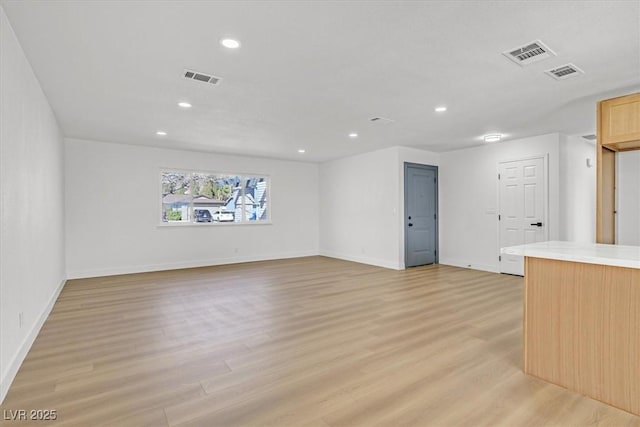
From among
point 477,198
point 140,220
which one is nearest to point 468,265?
point 477,198

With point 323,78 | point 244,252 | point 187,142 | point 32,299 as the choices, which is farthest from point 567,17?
point 244,252

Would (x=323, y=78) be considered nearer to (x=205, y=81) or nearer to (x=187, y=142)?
(x=205, y=81)

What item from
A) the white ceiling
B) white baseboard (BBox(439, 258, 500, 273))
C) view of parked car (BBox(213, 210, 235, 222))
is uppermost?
the white ceiling

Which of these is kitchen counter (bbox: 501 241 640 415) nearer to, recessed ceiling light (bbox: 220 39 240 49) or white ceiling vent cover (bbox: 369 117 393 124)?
→ recessed ceiling light (bbox: 220 39 240 49)

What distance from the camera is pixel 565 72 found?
316 centimetres

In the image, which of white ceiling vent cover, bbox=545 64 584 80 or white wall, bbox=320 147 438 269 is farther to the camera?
white wall, bbox=320 147 438 269

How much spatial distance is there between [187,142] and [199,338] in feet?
14.3

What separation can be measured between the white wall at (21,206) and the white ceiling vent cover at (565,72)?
178 inches

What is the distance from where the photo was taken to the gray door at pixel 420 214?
6.98 m

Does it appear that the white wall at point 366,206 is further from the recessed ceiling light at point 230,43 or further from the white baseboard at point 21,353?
the white baseboard at point 21,353

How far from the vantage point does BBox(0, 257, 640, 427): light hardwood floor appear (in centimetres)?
199

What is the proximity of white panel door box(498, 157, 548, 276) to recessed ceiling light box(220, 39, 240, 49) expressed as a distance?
18.7ft

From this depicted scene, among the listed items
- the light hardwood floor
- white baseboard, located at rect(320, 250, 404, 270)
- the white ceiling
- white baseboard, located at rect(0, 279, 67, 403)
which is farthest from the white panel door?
white baseboard, located at rect(0, 279, 67, 403)

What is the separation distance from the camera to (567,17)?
226 centimetres
